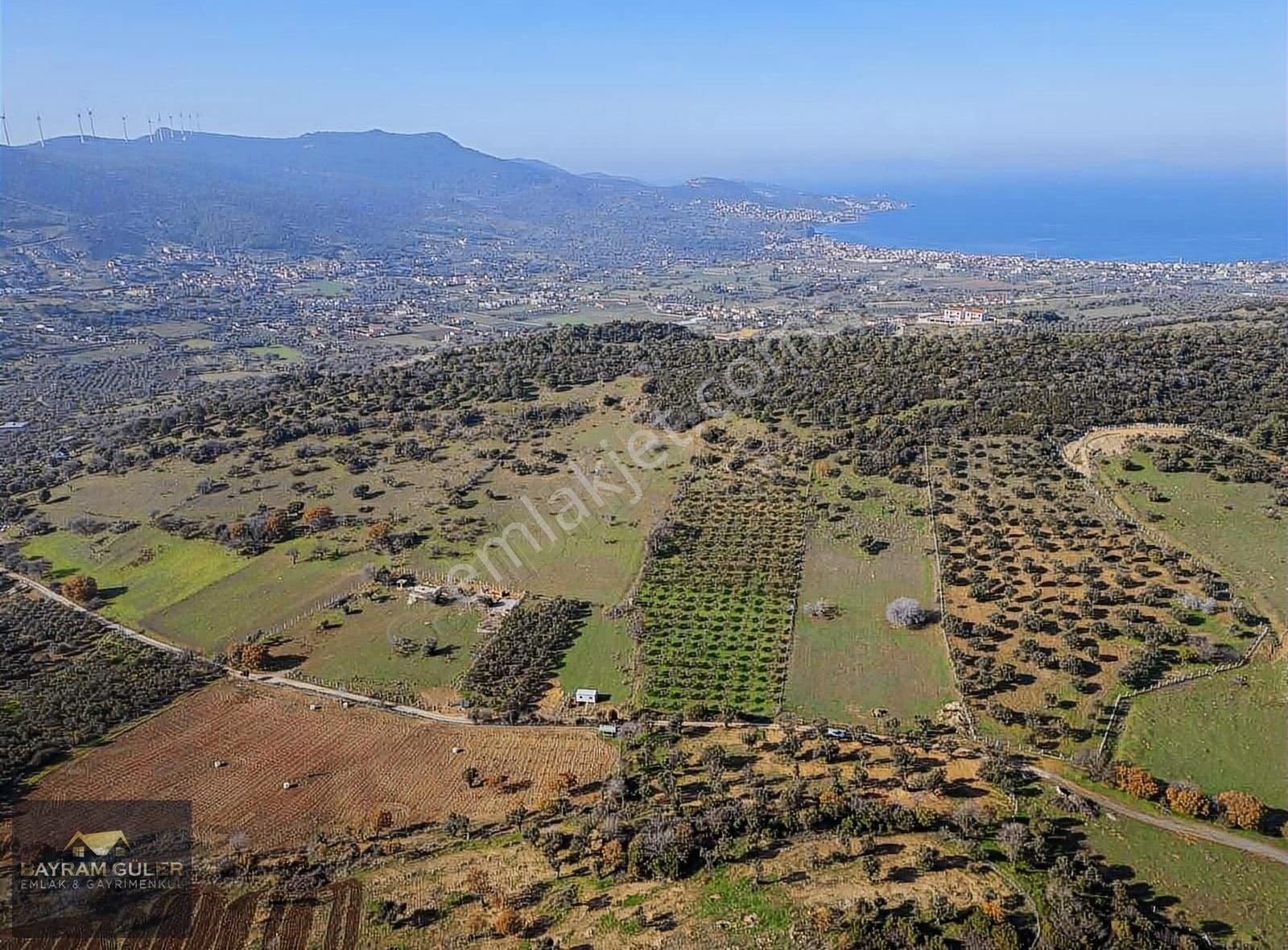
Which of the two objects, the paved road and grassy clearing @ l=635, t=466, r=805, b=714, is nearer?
the paved road

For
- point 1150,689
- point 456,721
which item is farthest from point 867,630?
point 456,721

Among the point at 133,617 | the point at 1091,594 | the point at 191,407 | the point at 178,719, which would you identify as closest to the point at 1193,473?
the point at 1091,594

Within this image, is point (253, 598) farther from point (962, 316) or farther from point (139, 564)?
point (962, 316)

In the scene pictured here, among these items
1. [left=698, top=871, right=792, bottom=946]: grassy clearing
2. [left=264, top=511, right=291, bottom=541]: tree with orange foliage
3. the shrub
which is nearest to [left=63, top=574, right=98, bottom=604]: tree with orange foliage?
[left=264, top=511, right=291, bottom=541]: tree with orange foliage

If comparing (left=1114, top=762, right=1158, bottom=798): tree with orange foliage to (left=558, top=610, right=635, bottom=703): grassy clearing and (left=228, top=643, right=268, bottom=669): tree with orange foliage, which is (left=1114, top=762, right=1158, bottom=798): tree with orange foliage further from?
(left=228, top=643, right=268, bottom=669): tree with orange foliage

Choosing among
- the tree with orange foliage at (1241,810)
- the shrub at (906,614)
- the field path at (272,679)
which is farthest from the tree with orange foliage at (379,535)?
the tree with orange foliage at (1241,810)

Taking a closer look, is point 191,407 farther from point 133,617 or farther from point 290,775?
point 290,775

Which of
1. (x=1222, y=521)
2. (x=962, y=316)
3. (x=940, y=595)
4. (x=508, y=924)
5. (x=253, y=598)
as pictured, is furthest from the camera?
(x=962, y=316)
